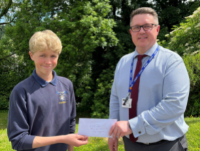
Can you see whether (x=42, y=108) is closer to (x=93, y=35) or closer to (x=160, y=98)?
(x=160, y=98)

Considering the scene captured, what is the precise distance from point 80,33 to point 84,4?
1.72 m

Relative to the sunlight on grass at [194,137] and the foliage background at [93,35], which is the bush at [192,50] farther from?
the sunlight on grass at [194,137]

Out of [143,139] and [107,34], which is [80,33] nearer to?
[107,34]

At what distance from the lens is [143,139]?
1869mm

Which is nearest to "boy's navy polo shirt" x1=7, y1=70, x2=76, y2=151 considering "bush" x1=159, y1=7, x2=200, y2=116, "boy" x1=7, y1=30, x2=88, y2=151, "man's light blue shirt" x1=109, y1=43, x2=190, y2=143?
"boy" x1=7, y1=30, x2=88, y2=151

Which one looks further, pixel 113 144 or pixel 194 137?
pixel 194 137

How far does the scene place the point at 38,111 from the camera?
177cm

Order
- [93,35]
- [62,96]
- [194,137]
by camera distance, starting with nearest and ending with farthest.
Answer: [62,96] → [194,137] → [93,35]

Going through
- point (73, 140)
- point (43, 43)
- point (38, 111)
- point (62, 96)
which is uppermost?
point (43, 43)

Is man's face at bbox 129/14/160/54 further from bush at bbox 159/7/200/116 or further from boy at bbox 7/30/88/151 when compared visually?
bush at bbox 159/7/200/116

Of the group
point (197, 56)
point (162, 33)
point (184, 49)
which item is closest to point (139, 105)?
point (197, 56)

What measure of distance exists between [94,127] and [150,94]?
23.6 inches

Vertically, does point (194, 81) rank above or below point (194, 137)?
above

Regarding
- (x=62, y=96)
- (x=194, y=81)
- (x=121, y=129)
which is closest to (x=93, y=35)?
(x=194, y=81)
